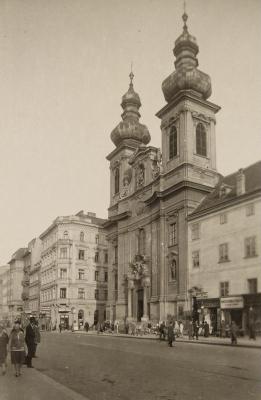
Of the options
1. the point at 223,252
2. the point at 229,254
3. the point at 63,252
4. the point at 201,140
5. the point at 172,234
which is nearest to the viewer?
the point at 229,254

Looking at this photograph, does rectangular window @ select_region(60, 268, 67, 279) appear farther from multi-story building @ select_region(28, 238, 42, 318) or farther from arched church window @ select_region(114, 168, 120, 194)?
arched church window @ select_region(114, 168, 120, 194)

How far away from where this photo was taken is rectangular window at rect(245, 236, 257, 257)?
105 feet

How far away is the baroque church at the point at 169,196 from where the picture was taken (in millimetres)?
43750

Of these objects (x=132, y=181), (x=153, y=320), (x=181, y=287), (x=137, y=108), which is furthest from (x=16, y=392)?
(x=137, y=108)

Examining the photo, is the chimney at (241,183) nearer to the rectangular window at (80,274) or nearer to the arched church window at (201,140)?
the arched church window at (201,140)

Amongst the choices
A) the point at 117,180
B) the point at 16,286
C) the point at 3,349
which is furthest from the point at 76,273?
the point at 3,349

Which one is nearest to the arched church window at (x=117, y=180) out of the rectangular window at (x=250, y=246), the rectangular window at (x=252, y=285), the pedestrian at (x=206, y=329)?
the pedestrian at (x=206, y=329)

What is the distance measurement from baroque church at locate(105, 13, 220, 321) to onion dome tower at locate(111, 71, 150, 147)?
6719 millimetres

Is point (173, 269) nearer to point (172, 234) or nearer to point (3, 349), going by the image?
point (172, 234)

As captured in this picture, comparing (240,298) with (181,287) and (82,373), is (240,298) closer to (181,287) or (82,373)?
(181,287)

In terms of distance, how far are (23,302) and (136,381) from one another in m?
97.9

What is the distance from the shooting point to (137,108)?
2479 inches

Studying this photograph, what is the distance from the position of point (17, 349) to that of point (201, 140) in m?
36.7

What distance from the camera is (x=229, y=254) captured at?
3506 centimetres
